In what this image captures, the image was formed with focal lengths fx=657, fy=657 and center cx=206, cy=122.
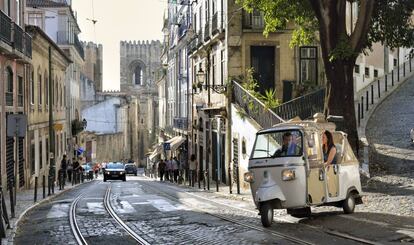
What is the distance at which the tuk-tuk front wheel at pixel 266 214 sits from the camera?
12.9 metres

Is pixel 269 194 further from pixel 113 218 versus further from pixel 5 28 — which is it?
pixel 5 28

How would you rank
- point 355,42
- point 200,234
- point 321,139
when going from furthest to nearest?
point 355,42 < point 321,139 < point 200,234

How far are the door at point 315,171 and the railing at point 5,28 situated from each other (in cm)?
1350

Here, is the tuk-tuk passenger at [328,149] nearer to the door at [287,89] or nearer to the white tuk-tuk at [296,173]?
the white tuk-tuk at [296,173]

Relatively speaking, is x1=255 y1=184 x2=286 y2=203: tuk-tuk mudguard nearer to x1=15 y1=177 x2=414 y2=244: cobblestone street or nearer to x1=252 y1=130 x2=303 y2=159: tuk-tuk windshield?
x1=15 y1=177 x2=414 y2=244: cobblestone street

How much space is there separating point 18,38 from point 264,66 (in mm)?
11039

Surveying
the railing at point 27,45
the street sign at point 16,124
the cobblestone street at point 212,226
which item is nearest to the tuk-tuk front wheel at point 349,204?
the cobblestone street at point 212,226

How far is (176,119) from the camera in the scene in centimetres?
5284

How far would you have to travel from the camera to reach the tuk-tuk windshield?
13.2m

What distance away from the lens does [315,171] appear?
13.3m

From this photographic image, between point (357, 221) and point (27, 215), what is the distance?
885 centimetres

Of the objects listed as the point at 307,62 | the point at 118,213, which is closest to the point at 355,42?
the point at 118,213

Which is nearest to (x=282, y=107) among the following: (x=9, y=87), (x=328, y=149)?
Result: (x=328, y=149)

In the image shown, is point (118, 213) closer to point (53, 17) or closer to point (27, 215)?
point (27, 215)
